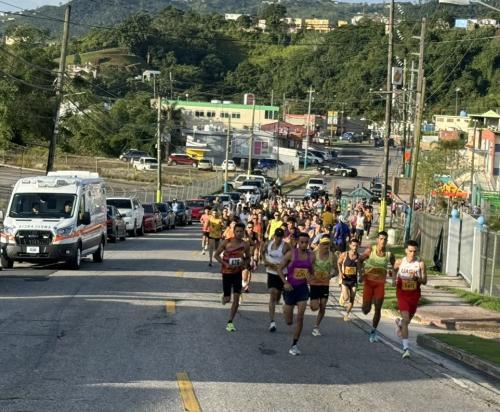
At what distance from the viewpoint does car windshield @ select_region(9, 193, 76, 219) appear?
27.4 m

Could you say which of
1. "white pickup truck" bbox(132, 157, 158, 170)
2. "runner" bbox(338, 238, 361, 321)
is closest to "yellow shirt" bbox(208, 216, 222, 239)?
"runner" bbox(338, 238, 361, 321)

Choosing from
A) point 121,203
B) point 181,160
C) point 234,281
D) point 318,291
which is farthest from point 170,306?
point 181,160

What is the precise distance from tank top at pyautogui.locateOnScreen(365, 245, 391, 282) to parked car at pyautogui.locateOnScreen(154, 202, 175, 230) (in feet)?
118

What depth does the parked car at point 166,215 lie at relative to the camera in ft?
176

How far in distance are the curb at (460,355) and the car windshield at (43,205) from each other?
12.6 metres

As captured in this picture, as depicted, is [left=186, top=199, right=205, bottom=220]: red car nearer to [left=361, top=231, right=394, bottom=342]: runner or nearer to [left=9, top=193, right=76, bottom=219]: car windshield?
[left=9, top=193, right=76, bottom=219]: car windshield

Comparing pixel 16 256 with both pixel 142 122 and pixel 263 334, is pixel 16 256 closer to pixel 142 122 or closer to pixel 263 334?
pixel 263 334

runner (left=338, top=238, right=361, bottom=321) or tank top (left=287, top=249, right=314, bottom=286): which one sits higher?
tank top (left=287, top=249, right=314, bottom=286)

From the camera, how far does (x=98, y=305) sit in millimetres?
19656

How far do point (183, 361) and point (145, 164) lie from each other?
8045 centimetres

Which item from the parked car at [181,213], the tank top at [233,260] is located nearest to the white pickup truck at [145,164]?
the parked car at [181,213]

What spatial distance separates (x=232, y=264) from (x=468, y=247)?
14399mm

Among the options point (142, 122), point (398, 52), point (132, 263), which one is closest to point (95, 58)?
point (142, 122)

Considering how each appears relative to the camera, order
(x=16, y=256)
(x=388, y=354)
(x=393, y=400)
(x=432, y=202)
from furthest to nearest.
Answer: (x=432, y=202), (x=16, y=256), (x=388, y=354), (x=393, y=400)
